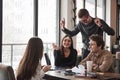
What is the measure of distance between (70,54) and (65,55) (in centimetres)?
9

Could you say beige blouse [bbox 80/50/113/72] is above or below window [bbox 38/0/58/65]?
below

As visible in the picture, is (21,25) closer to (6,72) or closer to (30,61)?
(30,61)

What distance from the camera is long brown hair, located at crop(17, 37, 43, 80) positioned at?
2195 mm

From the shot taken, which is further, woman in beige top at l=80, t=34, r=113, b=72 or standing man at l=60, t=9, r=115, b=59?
standing man at l=60, t=9, r=115, b=59

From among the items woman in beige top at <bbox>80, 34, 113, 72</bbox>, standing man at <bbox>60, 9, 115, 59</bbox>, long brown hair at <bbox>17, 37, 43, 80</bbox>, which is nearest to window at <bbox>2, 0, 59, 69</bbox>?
standing man at <bbox>60, 9, 115, 59</bbox>

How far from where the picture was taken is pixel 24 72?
219 centimetres

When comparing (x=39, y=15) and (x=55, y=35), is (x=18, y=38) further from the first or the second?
(x=55, y=35)

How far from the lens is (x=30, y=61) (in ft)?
7.25

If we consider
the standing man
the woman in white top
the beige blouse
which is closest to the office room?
the standing man

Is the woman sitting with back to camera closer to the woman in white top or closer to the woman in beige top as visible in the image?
the woman in beige top

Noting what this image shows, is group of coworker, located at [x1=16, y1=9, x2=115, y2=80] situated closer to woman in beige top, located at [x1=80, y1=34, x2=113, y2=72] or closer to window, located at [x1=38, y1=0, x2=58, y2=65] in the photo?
woman in beige top, located at [x1=80, y1=34, x2=113, y2=72]

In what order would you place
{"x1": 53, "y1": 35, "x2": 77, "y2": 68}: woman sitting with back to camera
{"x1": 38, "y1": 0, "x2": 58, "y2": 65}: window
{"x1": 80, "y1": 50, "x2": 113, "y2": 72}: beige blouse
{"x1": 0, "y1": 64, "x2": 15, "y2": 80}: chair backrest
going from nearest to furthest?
{"x1": 0, "y1": 64, "x2": 15, "y2": 80}: chair backrest, {"x1": 80, "y1": 50, "x2": 113, "y2": 72}: beige blouse, {"x1": 53, "y1": 35, "x2": 77, "y2": 68}: woman sitting with back to camera, {"x1": 38, "y1": 0, "x2": 58, "y2": 65}: window

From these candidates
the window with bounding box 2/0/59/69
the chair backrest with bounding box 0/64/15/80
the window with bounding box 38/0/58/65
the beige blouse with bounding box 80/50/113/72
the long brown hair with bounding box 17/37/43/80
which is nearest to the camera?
the chair backrest with bounding box 0/64/15/80

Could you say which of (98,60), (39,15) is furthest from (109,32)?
(39,15)
